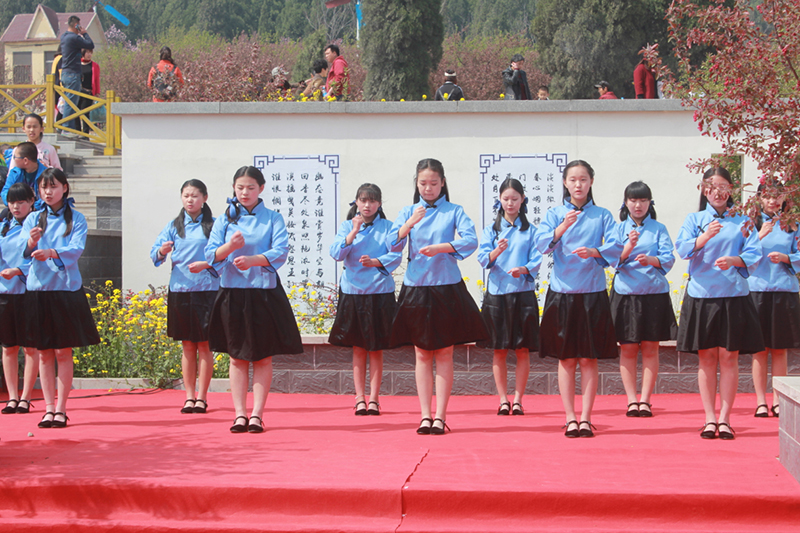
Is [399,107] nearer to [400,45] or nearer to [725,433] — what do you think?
[725,433]

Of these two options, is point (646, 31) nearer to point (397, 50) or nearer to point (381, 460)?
point (397, 50)

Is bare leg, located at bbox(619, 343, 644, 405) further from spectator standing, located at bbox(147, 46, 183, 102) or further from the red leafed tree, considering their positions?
spectator standing, located at bbox(147, 46, 183, 102)

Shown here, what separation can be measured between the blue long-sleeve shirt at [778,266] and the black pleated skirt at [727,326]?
1.08 meters

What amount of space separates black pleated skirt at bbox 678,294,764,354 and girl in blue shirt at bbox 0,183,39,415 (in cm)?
463

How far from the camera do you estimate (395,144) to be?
8703 millimetres

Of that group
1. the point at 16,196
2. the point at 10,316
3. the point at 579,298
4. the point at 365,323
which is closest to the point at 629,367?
the point at 579,298

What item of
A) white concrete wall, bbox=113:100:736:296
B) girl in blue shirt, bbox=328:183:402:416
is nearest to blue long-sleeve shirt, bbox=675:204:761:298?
girl in blue shirt, bbox=328:183:402:416

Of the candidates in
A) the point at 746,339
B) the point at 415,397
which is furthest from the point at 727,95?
the point at 415,397

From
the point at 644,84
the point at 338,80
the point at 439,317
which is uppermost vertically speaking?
the point at 644,84

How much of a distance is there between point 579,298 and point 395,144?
4167 mm

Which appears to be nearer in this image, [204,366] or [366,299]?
[366,299]

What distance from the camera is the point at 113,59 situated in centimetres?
2923

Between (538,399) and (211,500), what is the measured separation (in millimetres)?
3731

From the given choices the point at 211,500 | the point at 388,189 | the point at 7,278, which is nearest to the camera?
the point at 211,500
